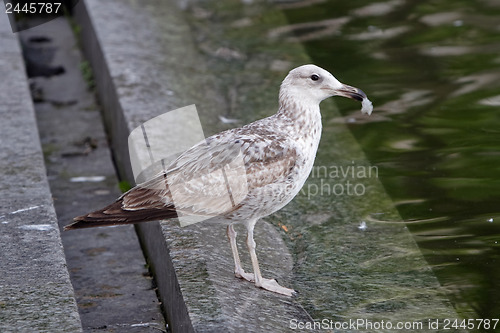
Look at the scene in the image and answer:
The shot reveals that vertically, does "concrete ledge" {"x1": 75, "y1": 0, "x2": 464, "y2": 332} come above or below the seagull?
below

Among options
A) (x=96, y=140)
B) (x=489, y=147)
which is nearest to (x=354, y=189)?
(x=489, y=147)

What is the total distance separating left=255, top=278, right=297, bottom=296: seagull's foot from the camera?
12.4 ft

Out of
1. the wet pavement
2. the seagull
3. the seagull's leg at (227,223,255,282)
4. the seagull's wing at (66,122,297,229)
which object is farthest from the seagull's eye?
the wet pavement

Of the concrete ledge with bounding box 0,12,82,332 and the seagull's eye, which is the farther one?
the seagull's eye

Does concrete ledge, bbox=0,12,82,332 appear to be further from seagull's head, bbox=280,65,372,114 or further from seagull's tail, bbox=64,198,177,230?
seagull's head, bbox=280,65,372,114

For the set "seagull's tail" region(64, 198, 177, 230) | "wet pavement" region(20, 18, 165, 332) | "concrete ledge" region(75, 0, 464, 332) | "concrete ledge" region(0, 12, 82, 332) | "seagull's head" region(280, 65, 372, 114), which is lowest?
"wet pavement" region(20, 18, 165, 332)

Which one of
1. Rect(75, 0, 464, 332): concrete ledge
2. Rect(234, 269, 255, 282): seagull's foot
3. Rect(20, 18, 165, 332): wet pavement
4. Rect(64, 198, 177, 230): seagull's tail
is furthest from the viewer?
Rect(20, 18, 165, 332): wet pavement

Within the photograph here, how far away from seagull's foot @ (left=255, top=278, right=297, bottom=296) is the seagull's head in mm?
901

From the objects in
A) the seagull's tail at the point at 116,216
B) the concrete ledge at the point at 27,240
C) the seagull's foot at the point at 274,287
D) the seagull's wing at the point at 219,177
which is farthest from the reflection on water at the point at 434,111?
the concrete ledge at the point at 27,240

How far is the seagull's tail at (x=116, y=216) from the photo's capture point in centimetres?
359

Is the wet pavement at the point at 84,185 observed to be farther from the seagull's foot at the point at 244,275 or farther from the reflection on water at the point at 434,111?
the reflection on water at the point at 434,111

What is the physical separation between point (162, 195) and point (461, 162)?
221 centimetres

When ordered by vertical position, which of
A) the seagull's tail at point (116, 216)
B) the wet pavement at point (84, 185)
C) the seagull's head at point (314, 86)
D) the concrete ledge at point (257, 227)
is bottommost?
the wet pavement at point (84, 185)

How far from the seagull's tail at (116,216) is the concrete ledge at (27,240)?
11.9 inches
